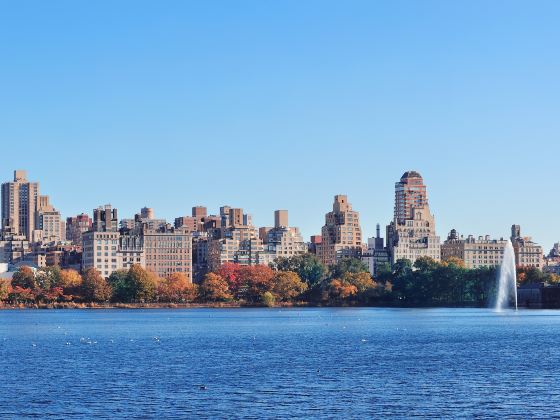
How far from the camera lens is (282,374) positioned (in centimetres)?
8450

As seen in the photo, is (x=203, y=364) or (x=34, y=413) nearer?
(x=34, y=413)

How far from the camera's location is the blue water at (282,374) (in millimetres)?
67625

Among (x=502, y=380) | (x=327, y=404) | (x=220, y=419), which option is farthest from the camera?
(x=502, y=380)

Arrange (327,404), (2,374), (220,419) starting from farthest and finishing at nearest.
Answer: (2,374) → (327,404) → (220,419)

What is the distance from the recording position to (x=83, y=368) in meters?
90.9

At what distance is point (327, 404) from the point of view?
68875mm

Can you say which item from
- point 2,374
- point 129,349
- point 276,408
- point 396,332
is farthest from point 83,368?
point 396,332

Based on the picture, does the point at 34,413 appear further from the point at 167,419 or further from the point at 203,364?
the point at 203,364

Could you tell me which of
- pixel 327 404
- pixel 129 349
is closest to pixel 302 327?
pixel 129 349

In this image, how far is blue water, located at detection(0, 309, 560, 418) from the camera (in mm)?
67625

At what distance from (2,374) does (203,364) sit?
49.9 feet

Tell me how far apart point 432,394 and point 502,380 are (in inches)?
342

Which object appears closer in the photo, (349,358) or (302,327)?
(349,358)

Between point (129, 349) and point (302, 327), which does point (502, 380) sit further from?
point (302, 327)
